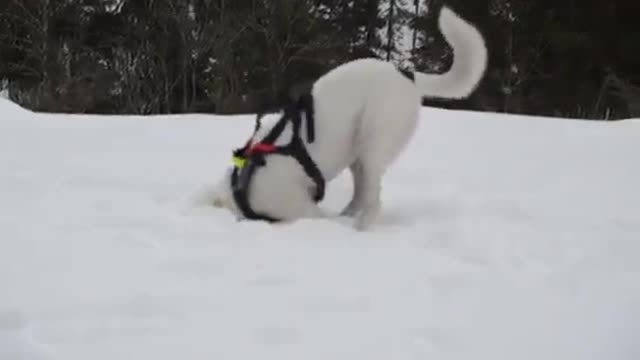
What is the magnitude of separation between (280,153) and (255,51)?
1398 cm

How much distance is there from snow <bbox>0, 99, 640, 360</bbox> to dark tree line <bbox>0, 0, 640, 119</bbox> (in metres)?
11.1

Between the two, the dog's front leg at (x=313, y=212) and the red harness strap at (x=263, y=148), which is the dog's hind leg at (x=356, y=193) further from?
the red harness strap at (x=263, y=148)

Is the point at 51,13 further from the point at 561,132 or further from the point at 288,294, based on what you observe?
the point at 288,294

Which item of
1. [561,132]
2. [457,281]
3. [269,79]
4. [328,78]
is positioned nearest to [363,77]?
[328,78]

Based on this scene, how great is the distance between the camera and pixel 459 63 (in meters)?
3.78

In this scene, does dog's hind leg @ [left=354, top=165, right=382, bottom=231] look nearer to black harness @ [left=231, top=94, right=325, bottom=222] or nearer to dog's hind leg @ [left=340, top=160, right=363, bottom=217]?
dog's hind leg @ [left=340, top=160, right=363, bottom=217]

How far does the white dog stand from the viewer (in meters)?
3.55

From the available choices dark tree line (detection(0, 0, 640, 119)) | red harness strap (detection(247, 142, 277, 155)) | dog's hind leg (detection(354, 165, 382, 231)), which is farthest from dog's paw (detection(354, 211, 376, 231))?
dark tree line (detection(0, 0, 640, 119))

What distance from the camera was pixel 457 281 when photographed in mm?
2600

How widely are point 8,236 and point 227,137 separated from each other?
2.75 m

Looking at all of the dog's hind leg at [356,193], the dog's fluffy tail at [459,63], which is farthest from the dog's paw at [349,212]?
the dog's fluffy tail at [459,63]

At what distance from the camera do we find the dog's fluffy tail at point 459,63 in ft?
12.1

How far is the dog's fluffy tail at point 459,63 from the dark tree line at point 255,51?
11541 millimetres

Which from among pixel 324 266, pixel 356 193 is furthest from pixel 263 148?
pixel 324 266
